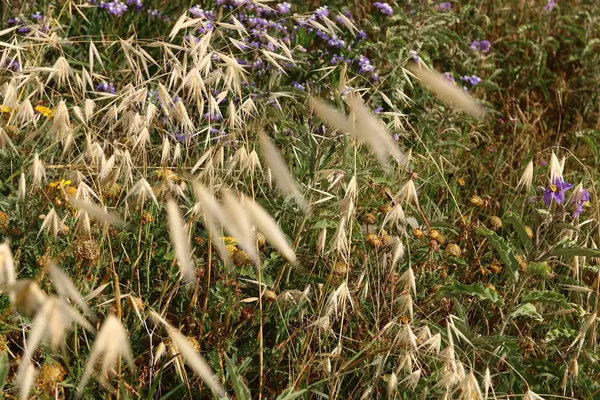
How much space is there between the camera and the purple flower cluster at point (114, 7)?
11.6ft

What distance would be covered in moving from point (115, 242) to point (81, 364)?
1.38 feet

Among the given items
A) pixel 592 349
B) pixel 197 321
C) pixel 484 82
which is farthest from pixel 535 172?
pixel 197 321

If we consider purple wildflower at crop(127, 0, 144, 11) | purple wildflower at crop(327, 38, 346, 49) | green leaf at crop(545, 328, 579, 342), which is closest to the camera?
green leaf at crop(545, 328, 579, 342)

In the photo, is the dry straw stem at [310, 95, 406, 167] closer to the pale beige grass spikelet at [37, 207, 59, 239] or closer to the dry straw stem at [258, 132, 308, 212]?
the dry straw stem at [258, 132, 308, 212]

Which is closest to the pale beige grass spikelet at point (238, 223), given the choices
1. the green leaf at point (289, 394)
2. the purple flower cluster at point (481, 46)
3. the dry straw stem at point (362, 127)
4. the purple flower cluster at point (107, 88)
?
the dry straw stem at point (362, 127)

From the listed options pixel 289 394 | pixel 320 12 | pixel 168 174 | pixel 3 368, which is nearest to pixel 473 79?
pixel 320 12

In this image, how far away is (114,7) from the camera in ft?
11.7

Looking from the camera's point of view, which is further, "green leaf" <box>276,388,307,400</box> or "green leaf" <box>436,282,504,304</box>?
"green leaf" <box>436,282,504,304</box>

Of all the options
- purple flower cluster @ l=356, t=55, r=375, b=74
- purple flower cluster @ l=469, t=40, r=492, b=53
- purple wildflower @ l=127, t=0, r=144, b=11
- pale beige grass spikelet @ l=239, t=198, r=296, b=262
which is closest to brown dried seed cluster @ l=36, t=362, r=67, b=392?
pale beige grass spikelet @ l=239, t=198, r=296, b=262

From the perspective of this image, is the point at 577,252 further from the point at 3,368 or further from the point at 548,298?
the point at 3,368

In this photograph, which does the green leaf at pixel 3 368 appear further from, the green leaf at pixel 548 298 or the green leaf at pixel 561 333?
the green leaf at pixel 561 333

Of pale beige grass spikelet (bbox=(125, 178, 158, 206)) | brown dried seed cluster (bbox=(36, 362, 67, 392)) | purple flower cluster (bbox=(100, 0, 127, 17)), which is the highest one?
pale beige grass spikelet (bbox=(125, 178, 158, 206))

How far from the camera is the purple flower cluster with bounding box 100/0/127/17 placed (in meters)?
3.54

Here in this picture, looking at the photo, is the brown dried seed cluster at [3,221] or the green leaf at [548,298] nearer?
the green leaf at [548,298]
